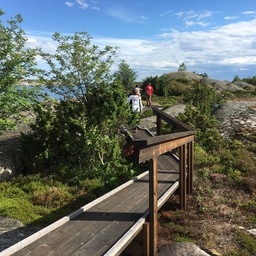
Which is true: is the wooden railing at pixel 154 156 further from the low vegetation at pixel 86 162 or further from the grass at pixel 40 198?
the grass at pixel 40 198

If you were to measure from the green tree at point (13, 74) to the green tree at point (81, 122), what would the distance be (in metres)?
1.03

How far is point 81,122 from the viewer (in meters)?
9.12

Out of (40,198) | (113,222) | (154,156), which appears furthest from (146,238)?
(40,198)

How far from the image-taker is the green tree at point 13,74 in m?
7.95

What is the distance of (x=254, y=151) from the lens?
40.4 feet

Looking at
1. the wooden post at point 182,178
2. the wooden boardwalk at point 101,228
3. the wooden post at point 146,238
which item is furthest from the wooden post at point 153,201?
the wooden post at point 182,178

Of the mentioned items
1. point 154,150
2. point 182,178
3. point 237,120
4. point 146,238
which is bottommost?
point 146,238

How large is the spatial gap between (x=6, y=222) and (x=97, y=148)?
333cm

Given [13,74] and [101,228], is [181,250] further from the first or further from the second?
[13,74]

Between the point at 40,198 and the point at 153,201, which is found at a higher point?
the point at 153,201

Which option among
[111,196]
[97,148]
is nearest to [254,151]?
[97,148]

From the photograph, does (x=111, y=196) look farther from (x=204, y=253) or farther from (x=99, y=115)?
(x=99, y=115)

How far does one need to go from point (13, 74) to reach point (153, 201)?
5409mm

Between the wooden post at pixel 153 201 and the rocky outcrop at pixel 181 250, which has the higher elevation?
the wooden post at pixel 153 201
